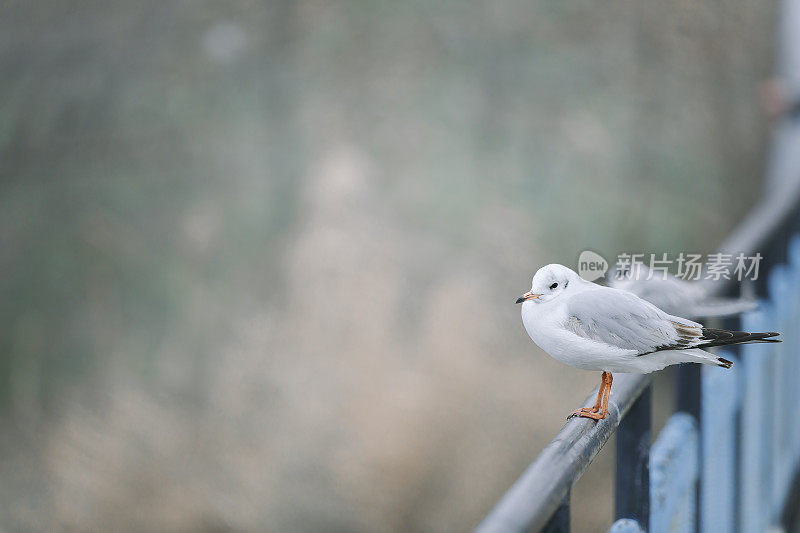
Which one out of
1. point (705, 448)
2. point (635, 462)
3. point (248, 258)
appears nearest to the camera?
point (635, 462)

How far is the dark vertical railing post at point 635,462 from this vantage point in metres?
0.72

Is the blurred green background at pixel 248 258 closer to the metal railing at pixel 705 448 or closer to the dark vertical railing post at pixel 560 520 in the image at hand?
the metal railing at pixel 705 448

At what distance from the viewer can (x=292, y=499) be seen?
3.38 m

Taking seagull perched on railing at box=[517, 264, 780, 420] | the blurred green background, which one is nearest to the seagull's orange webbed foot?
seagull perched on railing at box=[517, 264, 780, 420]

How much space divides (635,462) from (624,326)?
0.31 metres

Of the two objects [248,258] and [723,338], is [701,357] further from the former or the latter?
[248,258]

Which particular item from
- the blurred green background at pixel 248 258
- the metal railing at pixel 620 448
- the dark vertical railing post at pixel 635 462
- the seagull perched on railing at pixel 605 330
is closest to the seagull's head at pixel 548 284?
the seagull perched on railing at pixel 605 330

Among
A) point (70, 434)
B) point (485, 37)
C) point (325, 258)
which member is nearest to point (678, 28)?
point (485, 37)

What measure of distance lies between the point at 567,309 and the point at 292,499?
10.2 feet

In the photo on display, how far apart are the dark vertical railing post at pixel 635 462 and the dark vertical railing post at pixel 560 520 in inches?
8.4

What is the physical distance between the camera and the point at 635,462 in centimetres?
72

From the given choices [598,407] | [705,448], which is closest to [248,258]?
[705,448]

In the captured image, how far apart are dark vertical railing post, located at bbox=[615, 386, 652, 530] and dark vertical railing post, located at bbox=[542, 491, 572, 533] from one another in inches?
8.4

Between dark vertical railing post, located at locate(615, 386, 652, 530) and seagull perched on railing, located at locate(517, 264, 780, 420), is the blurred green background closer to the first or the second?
dark vertical railing post, located at locate(615, 386, 652, 530)
